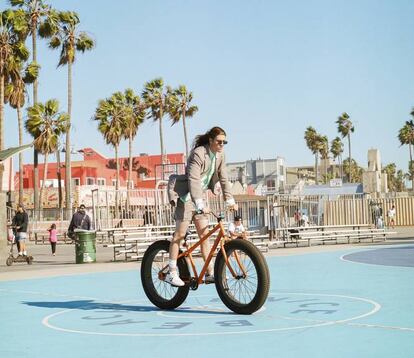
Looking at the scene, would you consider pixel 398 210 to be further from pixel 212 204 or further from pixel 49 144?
pixel 212 204

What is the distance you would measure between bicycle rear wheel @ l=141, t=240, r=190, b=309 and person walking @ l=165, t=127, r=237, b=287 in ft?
1.20

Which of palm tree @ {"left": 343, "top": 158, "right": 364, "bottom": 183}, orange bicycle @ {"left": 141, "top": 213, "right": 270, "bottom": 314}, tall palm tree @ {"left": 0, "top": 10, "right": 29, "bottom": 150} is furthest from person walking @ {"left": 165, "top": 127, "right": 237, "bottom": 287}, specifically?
palm tree @ {"left": 343, "top": 158, "right": 364, "bottom": 183}

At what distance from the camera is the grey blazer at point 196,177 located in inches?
312

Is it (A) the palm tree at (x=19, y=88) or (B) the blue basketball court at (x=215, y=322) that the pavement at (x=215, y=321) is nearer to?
(B) the blue basketball court at (x=215, y=322)

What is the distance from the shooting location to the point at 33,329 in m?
7.30

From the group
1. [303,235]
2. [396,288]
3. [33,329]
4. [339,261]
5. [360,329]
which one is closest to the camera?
[360,329]

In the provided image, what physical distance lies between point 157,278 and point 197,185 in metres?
1.54

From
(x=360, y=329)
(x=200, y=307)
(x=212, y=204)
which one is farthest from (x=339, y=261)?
(x=212, y=204)

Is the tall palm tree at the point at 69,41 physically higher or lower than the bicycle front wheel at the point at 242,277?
higher

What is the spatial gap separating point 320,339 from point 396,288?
419cm

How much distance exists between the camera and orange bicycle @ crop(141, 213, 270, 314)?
A: 293 inches

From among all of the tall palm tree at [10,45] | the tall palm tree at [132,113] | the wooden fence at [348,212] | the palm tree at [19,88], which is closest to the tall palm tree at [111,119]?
the tall palm tree at [132,113]

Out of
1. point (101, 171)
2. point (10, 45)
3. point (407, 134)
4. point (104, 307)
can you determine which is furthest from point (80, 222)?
point (407, 134)

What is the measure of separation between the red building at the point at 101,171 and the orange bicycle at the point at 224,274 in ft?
166
